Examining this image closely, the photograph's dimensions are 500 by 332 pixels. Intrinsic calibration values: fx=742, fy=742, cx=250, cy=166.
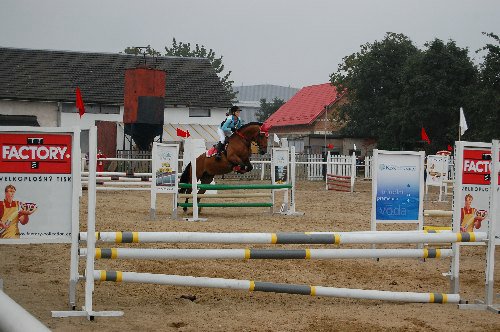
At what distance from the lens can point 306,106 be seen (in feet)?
235

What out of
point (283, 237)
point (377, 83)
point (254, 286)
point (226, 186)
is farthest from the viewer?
point (377, 83)

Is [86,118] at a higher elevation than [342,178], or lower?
higher

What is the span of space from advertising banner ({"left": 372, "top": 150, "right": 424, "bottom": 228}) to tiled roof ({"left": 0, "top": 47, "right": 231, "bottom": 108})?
36.7 m

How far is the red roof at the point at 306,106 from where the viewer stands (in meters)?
68.1

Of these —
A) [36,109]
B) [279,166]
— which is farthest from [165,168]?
[36,109]

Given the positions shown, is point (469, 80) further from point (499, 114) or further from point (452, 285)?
point (452, 285)

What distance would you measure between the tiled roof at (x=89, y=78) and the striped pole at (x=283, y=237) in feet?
130

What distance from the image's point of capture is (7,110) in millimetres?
43531

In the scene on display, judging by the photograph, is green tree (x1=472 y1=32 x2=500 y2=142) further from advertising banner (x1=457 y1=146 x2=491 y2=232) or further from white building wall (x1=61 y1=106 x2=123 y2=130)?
advertising banner (x1=457 y1=146 x2=491 y2=232)

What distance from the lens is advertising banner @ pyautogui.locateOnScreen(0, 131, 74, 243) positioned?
5.71 meters

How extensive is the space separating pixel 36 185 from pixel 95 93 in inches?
1630

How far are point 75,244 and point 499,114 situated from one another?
34.2 m

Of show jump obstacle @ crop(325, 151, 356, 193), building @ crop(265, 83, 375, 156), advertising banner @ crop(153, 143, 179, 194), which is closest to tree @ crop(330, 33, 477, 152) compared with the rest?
building @ crop(265, 83, 375, 156)

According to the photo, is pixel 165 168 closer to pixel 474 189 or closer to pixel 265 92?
pixel 474 189
